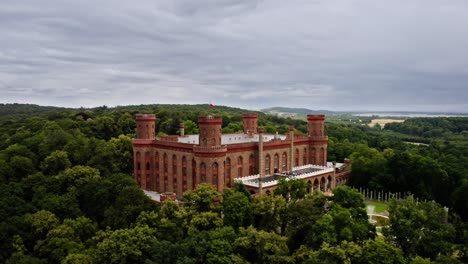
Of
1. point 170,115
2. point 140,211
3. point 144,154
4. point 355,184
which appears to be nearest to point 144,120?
point 144,154

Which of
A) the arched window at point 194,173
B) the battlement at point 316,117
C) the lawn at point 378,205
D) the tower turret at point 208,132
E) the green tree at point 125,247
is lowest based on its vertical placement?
the lawn at point 378,205

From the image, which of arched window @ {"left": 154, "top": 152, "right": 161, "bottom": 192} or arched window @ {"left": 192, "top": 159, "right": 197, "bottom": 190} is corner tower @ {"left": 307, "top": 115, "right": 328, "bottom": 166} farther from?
arched window @ {"left": 154, "top": 152, "right": 161, "bottom": 192}

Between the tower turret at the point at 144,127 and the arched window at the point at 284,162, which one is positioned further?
the arched window at the point at 284,162

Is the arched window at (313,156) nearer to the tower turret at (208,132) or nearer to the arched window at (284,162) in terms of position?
the arched window at (284,162)

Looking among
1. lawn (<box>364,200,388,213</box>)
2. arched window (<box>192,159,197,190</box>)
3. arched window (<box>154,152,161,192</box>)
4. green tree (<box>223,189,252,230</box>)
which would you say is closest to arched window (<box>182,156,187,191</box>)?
arched window (<box>192,159,197,190</box>)

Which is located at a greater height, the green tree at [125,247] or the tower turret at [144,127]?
the tower turret at [144,127]

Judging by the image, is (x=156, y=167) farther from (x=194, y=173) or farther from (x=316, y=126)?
(x=316, y=126)

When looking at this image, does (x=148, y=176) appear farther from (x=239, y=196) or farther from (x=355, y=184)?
(x=355, y=184)

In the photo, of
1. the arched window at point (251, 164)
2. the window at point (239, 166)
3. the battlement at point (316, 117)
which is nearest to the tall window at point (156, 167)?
the window at point (239, 166)
